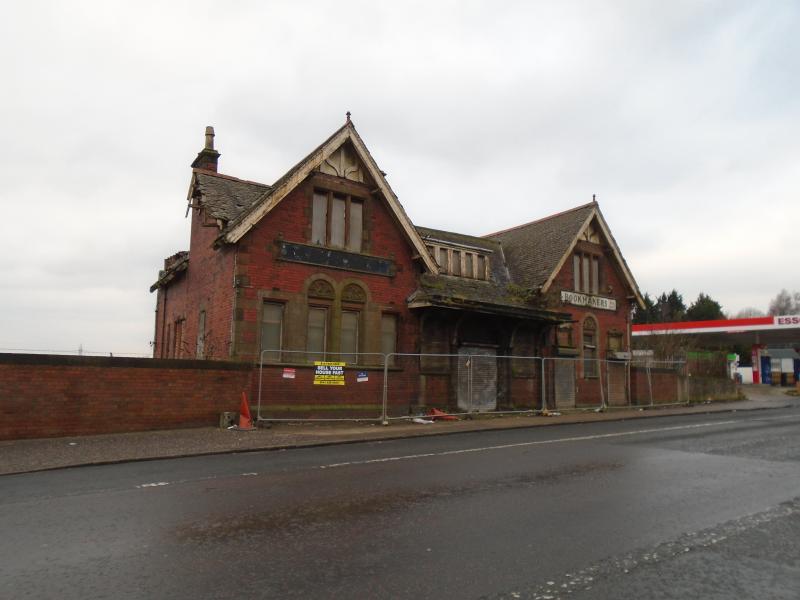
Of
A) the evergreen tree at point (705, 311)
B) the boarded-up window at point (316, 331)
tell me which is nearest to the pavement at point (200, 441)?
the boarded-up window at point (316, 331)

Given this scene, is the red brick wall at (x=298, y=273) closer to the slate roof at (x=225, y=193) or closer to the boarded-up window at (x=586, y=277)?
the slate roof at (x=225, y=193)

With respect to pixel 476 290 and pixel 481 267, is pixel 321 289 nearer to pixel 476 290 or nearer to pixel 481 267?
pixel 476 290

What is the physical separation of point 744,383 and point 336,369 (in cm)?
4420

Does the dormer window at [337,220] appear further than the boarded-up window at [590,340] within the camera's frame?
No

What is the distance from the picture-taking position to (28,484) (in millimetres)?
8945

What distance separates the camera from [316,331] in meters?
18.6

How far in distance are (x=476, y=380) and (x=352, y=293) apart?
5223mm

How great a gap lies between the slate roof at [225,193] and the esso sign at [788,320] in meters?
39.9

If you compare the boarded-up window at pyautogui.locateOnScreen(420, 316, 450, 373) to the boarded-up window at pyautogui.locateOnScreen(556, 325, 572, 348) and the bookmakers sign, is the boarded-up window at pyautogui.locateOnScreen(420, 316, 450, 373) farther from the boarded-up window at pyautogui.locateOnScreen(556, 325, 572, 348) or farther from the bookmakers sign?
the boarded-up window at pyautogui.locateOnScreen(556, 325, 572, 348)

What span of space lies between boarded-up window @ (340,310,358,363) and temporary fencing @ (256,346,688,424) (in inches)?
2.8

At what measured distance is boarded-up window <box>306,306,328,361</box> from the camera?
1845cm

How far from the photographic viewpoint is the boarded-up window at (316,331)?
1845 cm

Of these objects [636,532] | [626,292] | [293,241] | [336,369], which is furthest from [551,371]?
[636,532]

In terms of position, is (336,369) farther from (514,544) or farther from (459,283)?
(514,544)
